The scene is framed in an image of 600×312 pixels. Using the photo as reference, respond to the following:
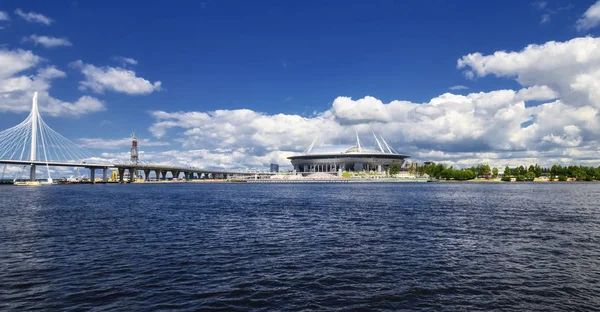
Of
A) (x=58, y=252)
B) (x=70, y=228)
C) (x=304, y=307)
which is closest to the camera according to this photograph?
(x=304, y=307)

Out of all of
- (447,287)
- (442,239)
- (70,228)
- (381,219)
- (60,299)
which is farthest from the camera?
(381,219)

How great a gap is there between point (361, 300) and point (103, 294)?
29.9ft

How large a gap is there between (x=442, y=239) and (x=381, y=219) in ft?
37.1

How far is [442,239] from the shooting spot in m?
26.0

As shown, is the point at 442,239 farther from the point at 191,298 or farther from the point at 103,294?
the point at 103,294

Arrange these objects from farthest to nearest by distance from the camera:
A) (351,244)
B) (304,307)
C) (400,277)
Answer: (351,244)
(400,277)
(304,307)

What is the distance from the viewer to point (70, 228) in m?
31.3

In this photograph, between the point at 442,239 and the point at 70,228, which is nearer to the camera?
the point at 442,239

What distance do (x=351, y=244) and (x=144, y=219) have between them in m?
22.5

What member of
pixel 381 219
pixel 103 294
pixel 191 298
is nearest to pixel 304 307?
pixel 191 298

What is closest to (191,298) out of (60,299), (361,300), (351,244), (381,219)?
(60,299)

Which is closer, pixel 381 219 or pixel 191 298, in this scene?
pixel 191 298

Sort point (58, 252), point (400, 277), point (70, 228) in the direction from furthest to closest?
1. point (70, 228)
2. point (58, 252)
3. point (400, 277)

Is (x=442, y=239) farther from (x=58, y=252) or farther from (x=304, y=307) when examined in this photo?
(x=58, y=252)
